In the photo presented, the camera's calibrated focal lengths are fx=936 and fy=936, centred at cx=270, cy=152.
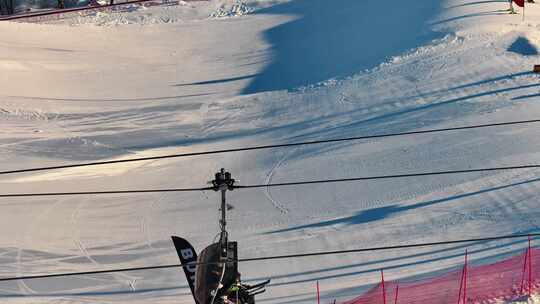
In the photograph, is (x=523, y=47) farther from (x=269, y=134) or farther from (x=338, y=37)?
(x=269, y=134)

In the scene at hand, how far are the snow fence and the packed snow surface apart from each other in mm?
608

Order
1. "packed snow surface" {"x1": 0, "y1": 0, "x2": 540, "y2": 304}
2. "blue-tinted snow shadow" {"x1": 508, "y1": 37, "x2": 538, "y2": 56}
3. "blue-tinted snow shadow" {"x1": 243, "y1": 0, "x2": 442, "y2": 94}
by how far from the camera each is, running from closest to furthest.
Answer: "packed snow surface" {"x1": 0, "y1": 0, "x2": 540, "y2": 304} → "blue-tinted snow shadow" {"x1": 508, "y1": 37, "x2": 538, "y2": 56} → "blue-tinted snow shadow" {"x1": 243, "y1": 0, "x2": 442, "y2": 94}

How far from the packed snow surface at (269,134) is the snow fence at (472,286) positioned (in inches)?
23.9

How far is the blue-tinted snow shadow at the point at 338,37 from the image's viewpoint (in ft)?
93.3

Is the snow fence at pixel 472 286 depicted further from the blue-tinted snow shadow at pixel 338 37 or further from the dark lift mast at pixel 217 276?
the blue-tinted snow shadow at pixel 338 37

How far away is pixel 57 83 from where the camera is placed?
29.5 metres

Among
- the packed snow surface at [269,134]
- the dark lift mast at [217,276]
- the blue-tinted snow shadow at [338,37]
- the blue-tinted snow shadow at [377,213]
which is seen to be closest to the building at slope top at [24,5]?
the packed snow surface at [269,134]

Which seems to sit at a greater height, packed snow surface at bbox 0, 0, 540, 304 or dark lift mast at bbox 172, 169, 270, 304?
packed snow surface at bbox 0, 0, 540, 304

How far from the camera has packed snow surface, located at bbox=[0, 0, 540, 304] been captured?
18672 mm

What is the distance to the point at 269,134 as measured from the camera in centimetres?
2494

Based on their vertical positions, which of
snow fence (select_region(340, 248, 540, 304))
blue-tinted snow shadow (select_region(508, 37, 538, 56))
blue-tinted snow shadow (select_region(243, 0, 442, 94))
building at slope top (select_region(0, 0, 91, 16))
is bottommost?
snow fence (select_region(340, 248, 540, 304))

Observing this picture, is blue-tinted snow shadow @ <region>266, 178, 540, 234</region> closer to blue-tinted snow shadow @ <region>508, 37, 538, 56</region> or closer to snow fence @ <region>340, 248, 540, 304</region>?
snow fence @ <region>340, 248, 540, 304</region>

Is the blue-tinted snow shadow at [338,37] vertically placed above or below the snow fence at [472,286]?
above

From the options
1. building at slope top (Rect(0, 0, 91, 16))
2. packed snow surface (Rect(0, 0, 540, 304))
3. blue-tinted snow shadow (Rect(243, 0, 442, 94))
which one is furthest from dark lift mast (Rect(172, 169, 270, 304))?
building at slope top (Rect(0, 0, 91, 16))
